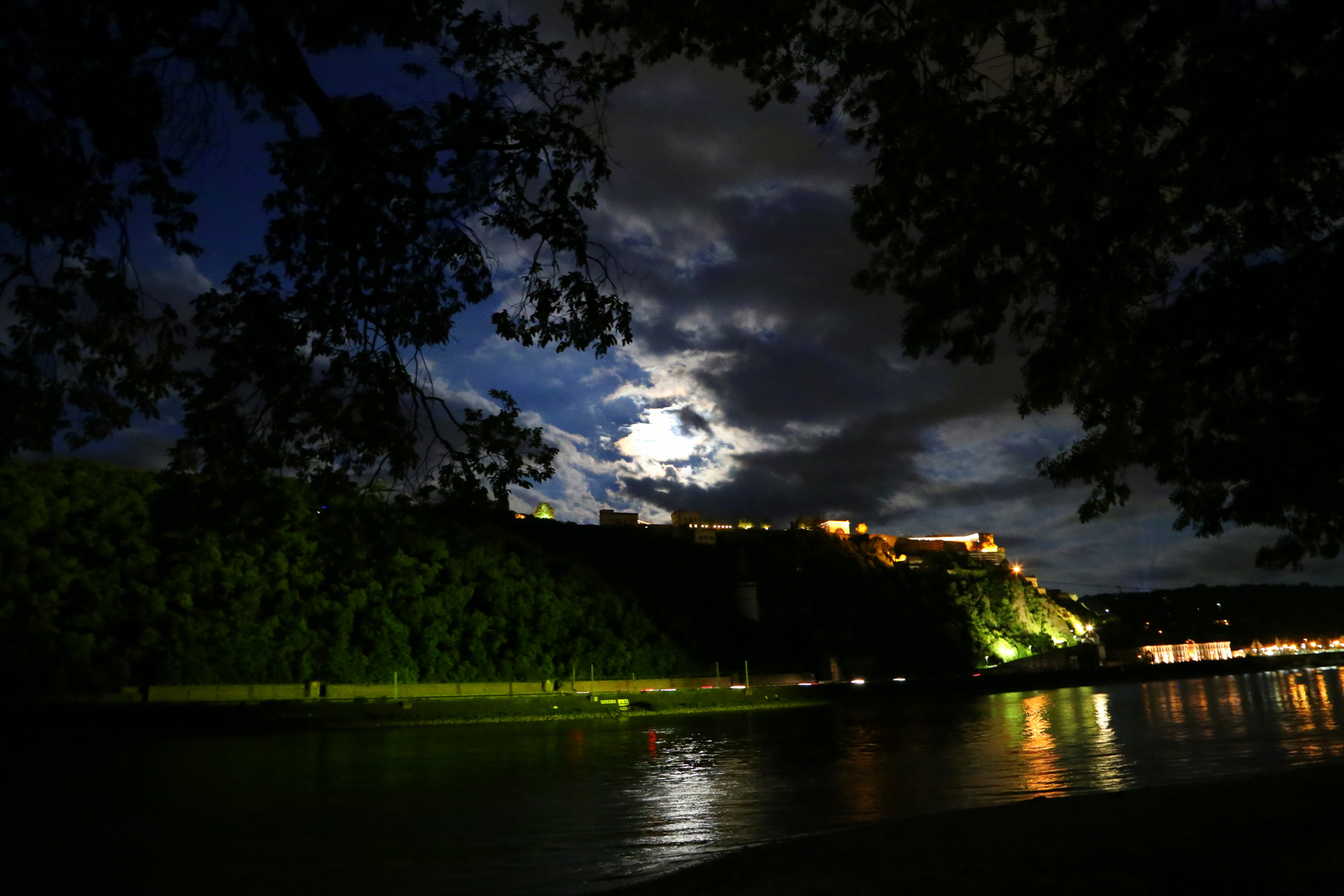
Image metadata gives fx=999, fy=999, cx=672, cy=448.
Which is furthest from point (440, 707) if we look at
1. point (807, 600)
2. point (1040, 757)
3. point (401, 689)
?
point (807, 600)

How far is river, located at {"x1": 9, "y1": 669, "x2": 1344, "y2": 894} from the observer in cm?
873

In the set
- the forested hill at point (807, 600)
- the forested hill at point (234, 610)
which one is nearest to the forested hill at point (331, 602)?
the forested hill at point (234, 610)

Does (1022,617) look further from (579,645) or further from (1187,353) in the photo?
(1187,353)

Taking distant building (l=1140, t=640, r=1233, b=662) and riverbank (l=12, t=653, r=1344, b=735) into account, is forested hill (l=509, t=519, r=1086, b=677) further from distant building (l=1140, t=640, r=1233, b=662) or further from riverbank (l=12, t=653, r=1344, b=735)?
distant building (l=1140, t=640, r=1233, b=662)

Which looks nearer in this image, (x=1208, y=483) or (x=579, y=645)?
(x=1208, y=483)

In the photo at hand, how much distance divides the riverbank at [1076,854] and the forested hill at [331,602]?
12.9 feet

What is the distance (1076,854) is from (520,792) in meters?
10.3

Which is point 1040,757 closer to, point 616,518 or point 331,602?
point 331,602

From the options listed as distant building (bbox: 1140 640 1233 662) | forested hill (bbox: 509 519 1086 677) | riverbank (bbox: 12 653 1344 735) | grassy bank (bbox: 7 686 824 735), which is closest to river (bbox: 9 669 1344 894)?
grassy bank (bbox: 7 686 824 735)

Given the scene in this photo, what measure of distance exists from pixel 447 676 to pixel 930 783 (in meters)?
39.1

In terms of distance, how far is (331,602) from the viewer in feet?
150

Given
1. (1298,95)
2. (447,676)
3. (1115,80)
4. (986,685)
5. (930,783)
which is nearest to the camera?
(1298,95)

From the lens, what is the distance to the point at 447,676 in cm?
4956

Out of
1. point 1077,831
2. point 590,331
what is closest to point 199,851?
point 590,331
